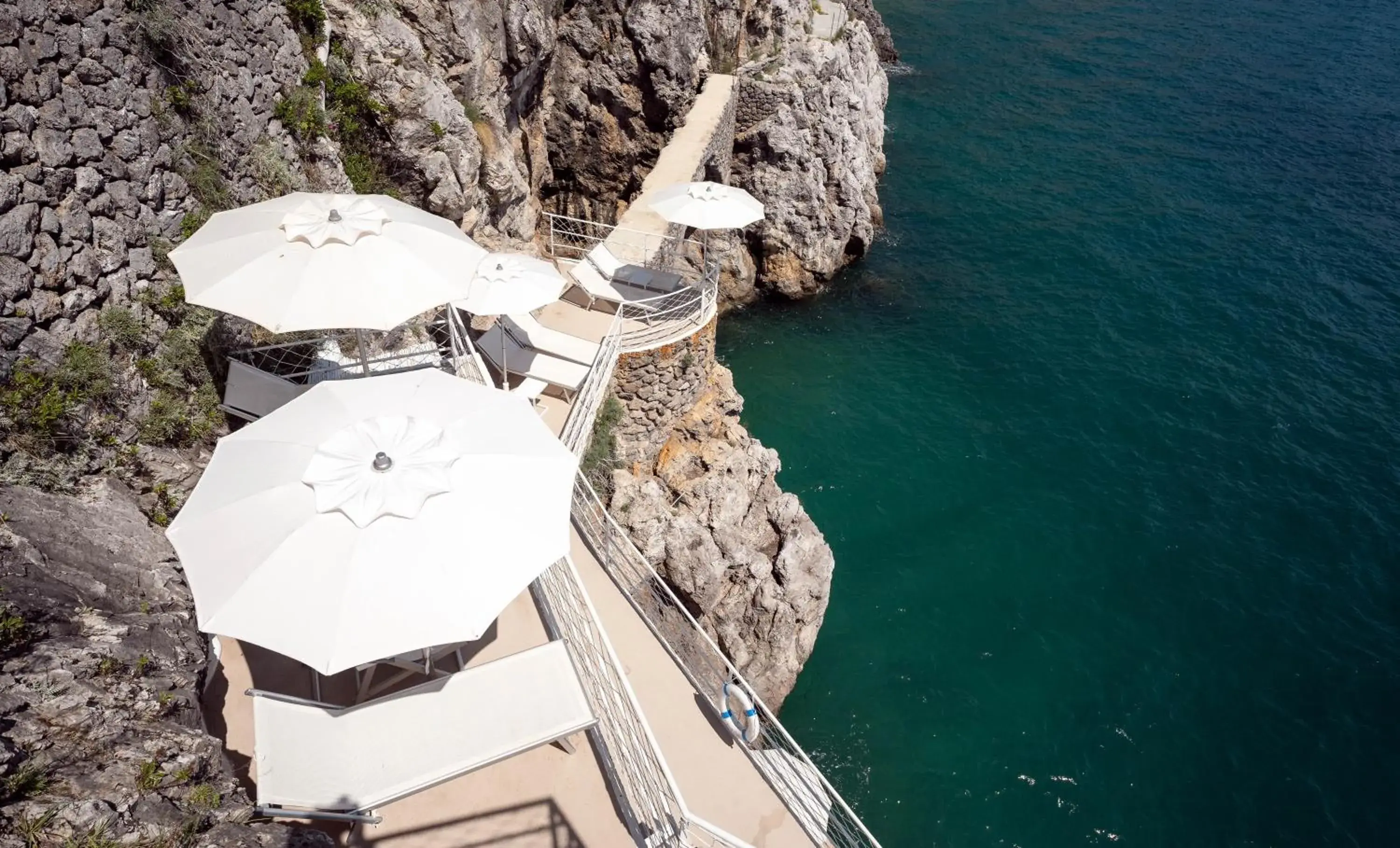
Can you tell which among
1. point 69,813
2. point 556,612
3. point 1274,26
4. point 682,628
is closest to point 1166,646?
point 682,628

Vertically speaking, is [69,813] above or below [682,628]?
above

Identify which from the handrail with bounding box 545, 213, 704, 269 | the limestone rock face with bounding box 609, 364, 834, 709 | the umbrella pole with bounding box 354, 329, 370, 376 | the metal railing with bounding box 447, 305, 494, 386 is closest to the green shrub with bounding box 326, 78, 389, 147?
the metal railing with bounding box 447, 305, 494, 386

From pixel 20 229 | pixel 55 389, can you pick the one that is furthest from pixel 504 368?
pixel 20 229

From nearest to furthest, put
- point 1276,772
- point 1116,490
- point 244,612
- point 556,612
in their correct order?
point 244,612
point 556,612
point 1276,772
point 1116,490

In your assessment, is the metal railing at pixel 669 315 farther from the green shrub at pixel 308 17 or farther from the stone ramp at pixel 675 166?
the green shrub at pixel 308 17

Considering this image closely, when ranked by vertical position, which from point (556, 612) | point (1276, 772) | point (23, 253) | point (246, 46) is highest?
point (246, 46)

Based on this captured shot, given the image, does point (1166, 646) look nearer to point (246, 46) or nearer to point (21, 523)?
point (21, 523)

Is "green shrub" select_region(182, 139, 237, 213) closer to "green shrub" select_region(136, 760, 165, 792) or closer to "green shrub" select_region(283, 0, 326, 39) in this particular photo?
"green shrub" select_region(283, 0, 326, 39)
